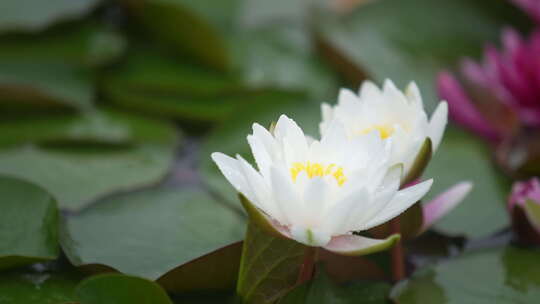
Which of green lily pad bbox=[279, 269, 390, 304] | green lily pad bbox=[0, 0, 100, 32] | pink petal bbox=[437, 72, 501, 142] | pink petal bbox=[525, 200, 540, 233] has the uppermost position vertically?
green lily pad bbox=[0, 0, 100, 32]

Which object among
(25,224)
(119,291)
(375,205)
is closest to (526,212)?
(375,205)

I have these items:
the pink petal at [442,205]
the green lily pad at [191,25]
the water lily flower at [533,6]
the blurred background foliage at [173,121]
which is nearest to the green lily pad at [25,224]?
the blurred background foliage at [173,121]

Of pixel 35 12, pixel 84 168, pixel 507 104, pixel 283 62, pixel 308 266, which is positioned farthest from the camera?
pixel 283 62

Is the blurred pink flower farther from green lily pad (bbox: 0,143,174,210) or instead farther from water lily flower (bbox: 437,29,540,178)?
green lily pad (bbox: 0,143,174,210)

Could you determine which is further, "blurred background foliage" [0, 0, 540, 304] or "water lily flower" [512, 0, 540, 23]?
"water lily flower" [512, 0, 540, 23]

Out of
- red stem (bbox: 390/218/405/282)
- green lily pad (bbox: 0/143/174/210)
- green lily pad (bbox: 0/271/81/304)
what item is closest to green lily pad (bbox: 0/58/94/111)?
green lily pad (bbox: 0/143/174/210)

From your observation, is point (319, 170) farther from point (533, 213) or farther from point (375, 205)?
point (533, 213)
